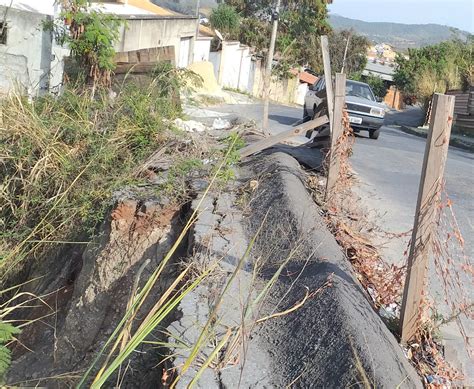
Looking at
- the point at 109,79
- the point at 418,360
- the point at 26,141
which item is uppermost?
the point at 109,79

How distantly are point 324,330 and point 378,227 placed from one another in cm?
334

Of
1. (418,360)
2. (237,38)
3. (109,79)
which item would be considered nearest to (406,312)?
(418,360)

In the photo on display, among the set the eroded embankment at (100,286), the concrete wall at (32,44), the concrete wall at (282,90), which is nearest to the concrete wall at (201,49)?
the concrete wall at (282,90)

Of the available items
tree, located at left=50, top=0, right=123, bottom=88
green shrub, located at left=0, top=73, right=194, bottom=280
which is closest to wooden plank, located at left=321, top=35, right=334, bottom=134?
green shrub, located at left=0, top=73, right=194, bottom=280

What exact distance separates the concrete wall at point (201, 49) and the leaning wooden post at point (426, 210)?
1270 inches

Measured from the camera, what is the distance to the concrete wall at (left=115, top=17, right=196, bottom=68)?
2336cm

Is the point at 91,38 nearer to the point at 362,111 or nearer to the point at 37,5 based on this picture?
the point at 37,5

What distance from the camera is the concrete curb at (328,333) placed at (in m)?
3.37

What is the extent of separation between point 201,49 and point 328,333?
3463 centimetres

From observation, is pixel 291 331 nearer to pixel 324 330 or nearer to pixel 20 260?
pixel 324 330

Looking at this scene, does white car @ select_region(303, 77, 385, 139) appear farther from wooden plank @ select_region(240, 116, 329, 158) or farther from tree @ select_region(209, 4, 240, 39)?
tree @ select_region(209, 4, 240, 39)

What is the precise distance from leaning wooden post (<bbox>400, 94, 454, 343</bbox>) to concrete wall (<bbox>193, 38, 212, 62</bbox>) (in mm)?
32249

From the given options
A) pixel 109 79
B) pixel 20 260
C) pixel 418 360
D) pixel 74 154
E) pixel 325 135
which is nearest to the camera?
pixel 418 360

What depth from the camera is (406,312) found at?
418cm
